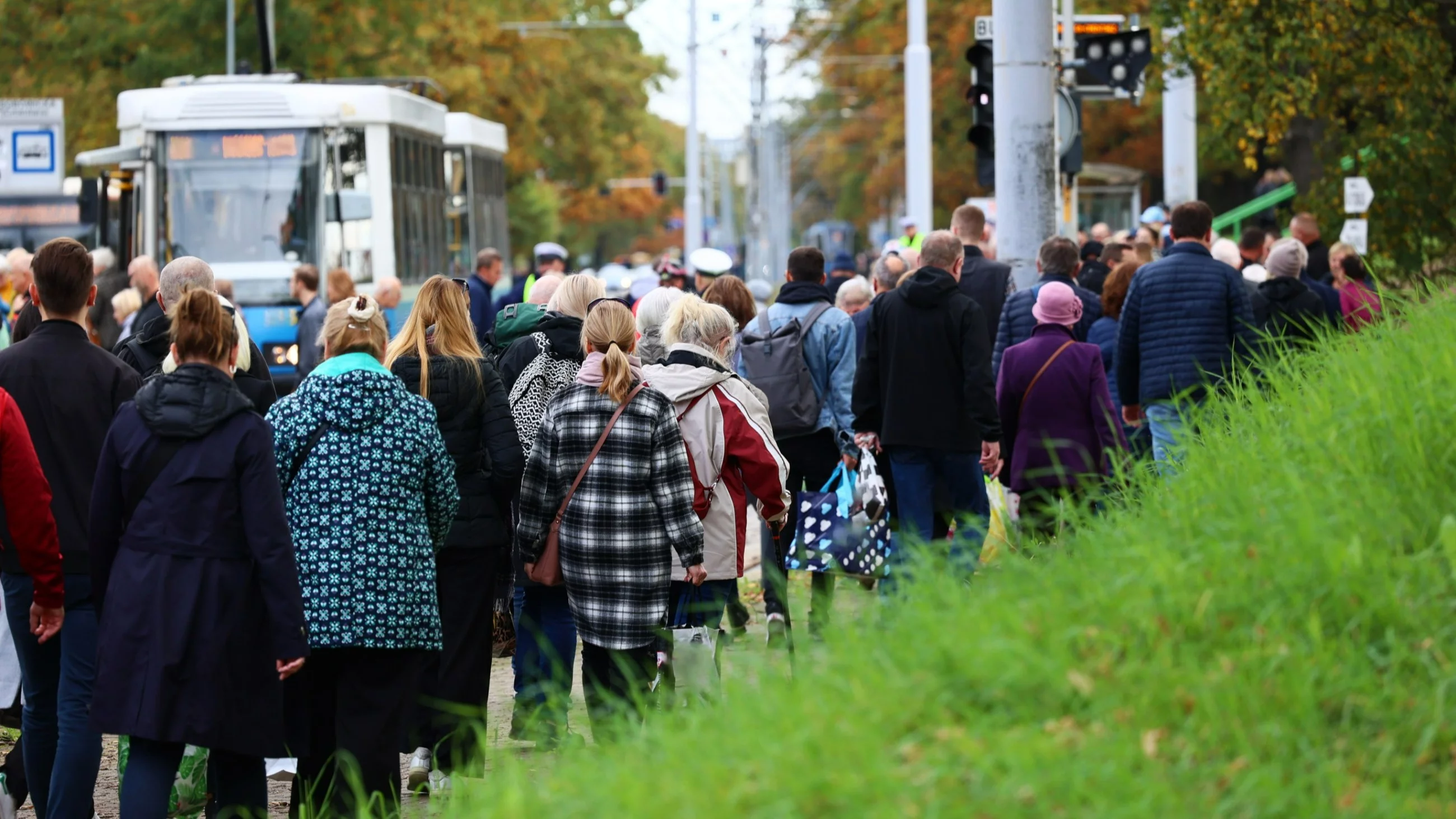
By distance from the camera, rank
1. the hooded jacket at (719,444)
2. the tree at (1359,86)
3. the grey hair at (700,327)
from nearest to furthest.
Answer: the hooded jacket at (719,444) → the grey hair at (700,327) → the tree at (1359,86)

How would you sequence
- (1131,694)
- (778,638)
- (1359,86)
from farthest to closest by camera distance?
1. (1359,86)
2. (778,638)
3. (1131,694)

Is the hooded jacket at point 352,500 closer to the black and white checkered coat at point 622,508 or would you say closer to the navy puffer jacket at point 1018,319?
the black and white checkered coat at point 622,508

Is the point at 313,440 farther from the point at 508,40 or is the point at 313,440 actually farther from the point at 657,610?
the point at 508,40

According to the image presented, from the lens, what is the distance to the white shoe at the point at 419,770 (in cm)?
730

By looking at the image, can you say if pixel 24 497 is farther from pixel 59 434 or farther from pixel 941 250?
pixel 941 250

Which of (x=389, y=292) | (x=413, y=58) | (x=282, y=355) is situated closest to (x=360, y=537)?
(x=389, y=292)

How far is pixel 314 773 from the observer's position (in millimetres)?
6484

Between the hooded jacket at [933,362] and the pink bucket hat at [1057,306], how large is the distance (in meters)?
0.31

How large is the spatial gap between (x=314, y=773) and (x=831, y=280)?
29.6 ft

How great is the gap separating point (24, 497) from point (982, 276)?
750 cm

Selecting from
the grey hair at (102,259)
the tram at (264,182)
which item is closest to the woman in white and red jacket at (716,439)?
the grey hair at (102,259)

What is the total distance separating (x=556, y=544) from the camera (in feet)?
23.8

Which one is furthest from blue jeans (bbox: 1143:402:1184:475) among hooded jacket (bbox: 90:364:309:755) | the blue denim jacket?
hooded jacket (bbox: 90:364:309:755)

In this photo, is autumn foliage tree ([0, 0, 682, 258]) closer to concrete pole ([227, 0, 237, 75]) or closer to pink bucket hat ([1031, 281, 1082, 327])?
concrete pole ([227, 0, 237, 75])
